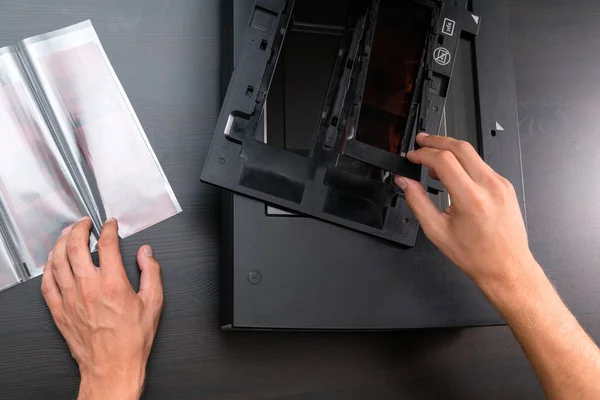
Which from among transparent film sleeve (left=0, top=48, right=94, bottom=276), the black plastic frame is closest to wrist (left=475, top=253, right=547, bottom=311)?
the black plastic frame

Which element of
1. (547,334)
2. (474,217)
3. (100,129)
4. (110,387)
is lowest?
(110,387)

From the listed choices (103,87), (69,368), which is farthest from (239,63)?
(69,368)

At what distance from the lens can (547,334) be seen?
0.71 meters

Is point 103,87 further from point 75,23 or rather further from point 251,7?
point 251,7

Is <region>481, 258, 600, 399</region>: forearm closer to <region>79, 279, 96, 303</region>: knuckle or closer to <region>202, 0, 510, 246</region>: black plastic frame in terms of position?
<region>202, 0, 510, 246</region>: black plastic frame

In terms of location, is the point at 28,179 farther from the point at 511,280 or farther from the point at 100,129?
the point at 511,280

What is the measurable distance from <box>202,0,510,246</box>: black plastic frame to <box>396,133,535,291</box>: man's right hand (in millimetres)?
61

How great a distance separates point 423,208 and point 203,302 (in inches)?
13.1

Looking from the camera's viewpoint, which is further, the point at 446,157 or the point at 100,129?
the point at 100,129

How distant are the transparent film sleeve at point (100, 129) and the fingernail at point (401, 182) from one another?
314 millimetres

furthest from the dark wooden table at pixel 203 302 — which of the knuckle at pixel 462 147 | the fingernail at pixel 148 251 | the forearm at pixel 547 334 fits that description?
the knuckle at pixel 462 147

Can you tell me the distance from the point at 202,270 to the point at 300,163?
210mm

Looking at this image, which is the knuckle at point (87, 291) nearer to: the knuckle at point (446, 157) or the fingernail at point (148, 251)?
the fingernail at point (148, 251)

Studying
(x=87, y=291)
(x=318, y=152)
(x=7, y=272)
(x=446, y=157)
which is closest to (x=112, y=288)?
(x=87, y=291)
